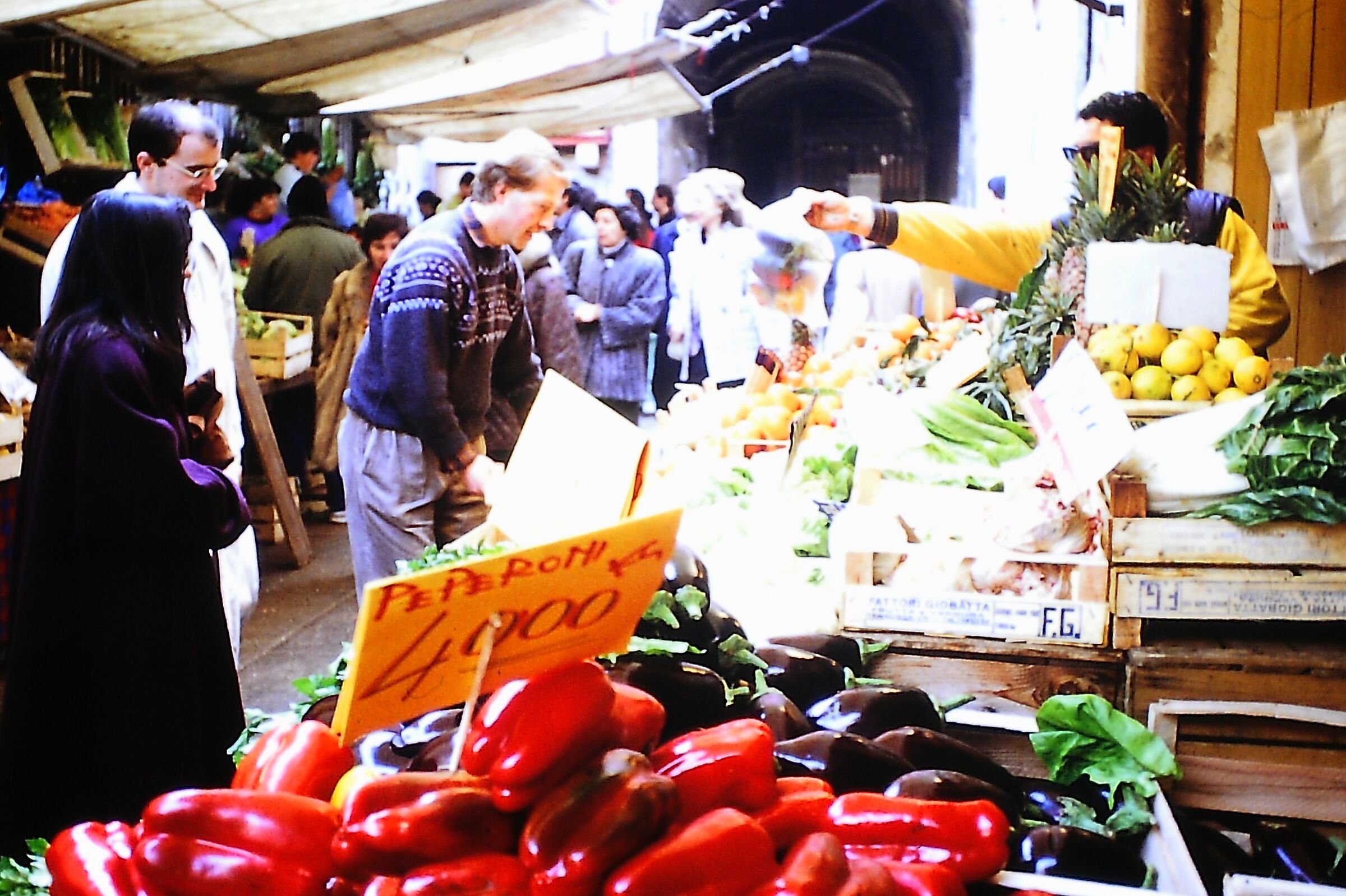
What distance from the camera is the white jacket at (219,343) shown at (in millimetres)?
3770

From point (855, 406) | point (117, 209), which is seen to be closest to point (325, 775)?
point (117, 209)

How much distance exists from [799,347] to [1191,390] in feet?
10.1

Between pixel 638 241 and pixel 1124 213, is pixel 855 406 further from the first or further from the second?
pixel 638 241

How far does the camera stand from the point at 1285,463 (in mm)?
2090

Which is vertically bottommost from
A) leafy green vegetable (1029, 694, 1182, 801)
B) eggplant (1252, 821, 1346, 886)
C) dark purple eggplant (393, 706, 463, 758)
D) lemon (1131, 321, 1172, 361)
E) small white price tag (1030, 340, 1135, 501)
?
eggplant (1252, 821, 1346, 886)

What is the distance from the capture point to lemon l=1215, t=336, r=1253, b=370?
2.58 meters

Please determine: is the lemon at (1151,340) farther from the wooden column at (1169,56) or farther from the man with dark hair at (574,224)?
the man with dark hair at (574,224)

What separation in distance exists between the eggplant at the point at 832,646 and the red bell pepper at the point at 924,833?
2.64ft

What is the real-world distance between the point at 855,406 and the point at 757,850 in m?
2.24

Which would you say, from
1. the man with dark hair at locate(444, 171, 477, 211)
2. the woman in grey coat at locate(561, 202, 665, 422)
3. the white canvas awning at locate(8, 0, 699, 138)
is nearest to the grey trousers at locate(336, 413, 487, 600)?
the white canvas awning at locate(8, 0, 699, 138)

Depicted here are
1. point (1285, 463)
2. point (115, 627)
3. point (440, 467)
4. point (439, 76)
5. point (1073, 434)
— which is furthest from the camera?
point (439, 76)

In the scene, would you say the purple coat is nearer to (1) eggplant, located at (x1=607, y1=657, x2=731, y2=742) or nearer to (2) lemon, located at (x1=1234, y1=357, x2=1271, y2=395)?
(1) eggplant, located at (x1=607, y1=657, x2=731, y2=742)

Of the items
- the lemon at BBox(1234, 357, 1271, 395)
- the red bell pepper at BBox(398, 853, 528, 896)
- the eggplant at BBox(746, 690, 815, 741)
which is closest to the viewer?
the red bell pepper at BBox(398, 853, 528, 896)

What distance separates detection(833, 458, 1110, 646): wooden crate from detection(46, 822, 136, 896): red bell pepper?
1.44 metres
